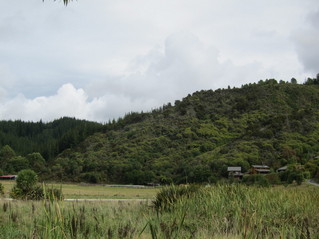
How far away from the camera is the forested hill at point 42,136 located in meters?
116

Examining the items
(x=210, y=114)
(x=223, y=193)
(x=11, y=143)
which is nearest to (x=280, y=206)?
(x=223, y=193)

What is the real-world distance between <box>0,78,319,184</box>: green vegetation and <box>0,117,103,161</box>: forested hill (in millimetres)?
532

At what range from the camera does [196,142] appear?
287 ft

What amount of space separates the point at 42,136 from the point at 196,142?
10877cm

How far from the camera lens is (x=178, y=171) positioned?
71.1 metres

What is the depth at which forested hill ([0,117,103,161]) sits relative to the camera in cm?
11619

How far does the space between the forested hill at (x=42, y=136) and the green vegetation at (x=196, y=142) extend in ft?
1.75

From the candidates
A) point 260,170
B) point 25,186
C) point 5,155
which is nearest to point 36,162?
point 5,155

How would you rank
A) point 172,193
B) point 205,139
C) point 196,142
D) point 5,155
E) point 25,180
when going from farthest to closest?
point 5,155 < point 205,139 < point 196,142 < point 25,180 < point 172,193

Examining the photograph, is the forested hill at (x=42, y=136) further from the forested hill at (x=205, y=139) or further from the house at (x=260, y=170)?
the house at (x=260, y=170)

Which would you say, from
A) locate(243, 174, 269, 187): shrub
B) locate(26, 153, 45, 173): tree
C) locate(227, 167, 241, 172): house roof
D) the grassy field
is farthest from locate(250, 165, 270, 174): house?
locate(26, 153, 45, 173): tree

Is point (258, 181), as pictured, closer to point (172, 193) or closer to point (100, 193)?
point (100, 193)

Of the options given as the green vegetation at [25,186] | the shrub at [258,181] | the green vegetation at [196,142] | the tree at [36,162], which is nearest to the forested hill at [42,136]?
the green vegetation at [196,142]

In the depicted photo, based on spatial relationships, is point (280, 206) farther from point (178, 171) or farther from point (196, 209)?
point (178, 171)
